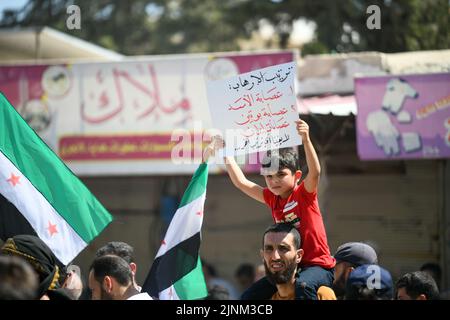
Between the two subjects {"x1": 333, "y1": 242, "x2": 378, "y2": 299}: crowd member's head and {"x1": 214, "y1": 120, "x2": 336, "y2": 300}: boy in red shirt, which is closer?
{"x1": 214, "y1": 120, "x2": 336, "y2": 300}: boy in red shirt

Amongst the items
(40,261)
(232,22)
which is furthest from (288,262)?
(232,22)

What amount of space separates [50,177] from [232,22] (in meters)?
12.4

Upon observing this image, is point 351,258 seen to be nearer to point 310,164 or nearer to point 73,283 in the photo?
point 310,164

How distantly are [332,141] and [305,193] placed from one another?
5.49 m

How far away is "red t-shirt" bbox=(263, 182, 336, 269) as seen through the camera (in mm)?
5016

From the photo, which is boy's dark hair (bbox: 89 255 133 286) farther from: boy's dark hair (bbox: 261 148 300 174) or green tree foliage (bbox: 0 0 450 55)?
green tree foliage (bbox: 0 0 450 55)

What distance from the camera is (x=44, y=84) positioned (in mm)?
11523

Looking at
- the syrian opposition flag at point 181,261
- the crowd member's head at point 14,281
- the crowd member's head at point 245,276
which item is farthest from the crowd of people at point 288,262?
the crowd member's head at point 245,276

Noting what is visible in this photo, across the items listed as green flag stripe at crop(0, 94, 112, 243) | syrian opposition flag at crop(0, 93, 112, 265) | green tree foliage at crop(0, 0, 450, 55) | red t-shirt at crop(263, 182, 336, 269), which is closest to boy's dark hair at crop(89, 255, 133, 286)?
syrian opposition flag at crop(0, 93, 112, 265)

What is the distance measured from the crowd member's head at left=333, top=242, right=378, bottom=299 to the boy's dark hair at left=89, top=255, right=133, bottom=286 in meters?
1.54

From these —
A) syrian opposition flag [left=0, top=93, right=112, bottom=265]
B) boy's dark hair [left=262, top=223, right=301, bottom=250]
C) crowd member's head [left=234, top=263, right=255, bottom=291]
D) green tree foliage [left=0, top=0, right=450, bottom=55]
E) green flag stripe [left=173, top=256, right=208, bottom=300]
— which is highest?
green tree foliage [left=0, top=0, right=450, bottom=55]

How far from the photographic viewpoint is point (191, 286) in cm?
554
